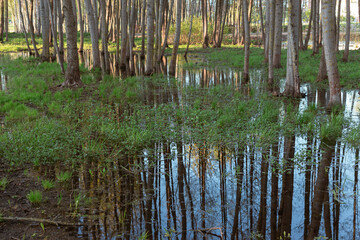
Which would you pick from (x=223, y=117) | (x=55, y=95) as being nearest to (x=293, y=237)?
(x=223, y=117)

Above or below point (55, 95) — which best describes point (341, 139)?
below

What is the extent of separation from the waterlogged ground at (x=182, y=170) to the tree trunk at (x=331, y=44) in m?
0.51

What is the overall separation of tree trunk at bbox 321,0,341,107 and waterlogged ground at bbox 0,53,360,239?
20.1 inches

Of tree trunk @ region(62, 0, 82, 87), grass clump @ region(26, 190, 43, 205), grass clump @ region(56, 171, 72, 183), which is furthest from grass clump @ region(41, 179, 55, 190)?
tree trunk @ region(62, 0, 82, 87)

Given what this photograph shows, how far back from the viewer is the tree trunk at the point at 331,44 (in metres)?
7.06

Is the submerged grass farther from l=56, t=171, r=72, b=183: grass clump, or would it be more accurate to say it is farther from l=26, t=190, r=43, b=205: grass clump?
l=26, t=190, r=43, b=205: grass clump

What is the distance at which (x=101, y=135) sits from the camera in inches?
245

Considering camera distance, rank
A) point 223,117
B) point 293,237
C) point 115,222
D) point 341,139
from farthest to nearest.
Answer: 1. point 223,117
2. point 341,139
3. point 115,222
4. point 293,237

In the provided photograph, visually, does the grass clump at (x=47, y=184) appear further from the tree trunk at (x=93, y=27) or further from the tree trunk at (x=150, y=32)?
the tree trunk at (x=93, y=27)

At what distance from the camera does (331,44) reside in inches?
291

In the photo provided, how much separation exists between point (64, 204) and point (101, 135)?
8.08 ft

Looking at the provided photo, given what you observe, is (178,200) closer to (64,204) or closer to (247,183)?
(247,183)

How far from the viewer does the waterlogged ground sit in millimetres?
3463

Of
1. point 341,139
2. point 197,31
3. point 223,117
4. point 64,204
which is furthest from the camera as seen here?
point 197,31
